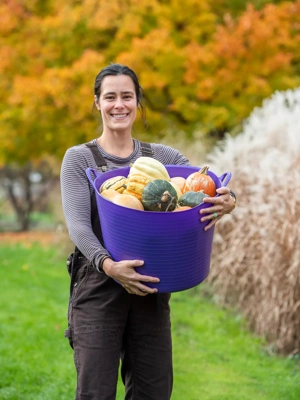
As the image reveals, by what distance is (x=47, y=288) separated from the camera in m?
6.75

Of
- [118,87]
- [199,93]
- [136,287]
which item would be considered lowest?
[136,287]

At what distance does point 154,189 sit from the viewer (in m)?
2.13

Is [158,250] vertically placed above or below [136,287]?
above

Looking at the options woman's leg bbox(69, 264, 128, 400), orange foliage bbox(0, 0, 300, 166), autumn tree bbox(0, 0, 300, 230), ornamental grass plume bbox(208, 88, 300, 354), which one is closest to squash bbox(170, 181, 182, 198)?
woman's leg bbox(69, 264, 128, 400)

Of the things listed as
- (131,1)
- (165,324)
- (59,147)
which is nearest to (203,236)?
(165,324)

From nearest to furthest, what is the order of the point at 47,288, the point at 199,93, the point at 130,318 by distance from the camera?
the point at 130,318
the point at 47,288
the point at 199,93

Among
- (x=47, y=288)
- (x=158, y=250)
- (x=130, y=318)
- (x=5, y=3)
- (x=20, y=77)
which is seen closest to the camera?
(x=158, y=250)

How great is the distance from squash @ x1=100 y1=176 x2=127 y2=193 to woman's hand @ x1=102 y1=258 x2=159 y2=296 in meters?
0.28

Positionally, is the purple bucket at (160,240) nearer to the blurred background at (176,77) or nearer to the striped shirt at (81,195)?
the striped shirt at (81,195)

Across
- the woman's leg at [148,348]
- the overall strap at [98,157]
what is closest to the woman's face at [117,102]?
the overall strap at [98,157]

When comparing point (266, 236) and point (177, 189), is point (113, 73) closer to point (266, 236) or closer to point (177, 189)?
point (177, 189)

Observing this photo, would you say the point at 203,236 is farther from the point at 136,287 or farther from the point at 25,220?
the point at 25,220

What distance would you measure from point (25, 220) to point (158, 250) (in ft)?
41.9

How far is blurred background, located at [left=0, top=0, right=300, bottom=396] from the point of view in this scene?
5871 millimetres
